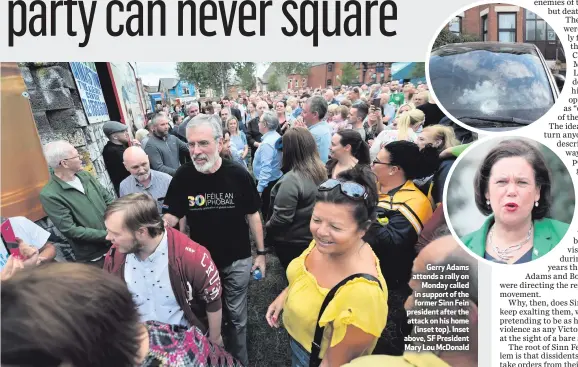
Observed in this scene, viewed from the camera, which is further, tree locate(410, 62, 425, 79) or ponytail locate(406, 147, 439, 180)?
ponytail locate(406, 147, 439, 180)

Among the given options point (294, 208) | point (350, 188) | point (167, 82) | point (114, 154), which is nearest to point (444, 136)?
point (350, 188)

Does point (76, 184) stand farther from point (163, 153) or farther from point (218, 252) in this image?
point (163, 153)

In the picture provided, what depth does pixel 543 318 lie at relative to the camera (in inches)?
55.1

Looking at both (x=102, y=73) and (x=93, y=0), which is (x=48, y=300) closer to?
(x=93, y=0)

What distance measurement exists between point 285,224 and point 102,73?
4.47ft

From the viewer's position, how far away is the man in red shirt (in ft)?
4.21

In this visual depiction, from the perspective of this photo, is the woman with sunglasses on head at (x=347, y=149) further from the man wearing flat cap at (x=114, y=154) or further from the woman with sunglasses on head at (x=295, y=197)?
the man wearing flat cap at (x=114, y=154)

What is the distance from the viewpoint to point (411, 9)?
1.43 meters

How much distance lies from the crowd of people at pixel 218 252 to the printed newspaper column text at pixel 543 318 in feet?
0.99

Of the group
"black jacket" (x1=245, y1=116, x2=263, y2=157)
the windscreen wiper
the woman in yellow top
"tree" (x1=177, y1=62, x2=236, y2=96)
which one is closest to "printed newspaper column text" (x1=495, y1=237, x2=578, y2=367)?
the windscreen wiper

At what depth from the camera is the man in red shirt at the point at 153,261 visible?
50.5 inches

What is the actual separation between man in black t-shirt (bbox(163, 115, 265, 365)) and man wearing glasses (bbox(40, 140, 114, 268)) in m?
0.35

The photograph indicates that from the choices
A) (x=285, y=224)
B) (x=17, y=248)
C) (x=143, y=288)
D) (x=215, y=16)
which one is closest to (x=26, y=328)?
(x=143, y=288)

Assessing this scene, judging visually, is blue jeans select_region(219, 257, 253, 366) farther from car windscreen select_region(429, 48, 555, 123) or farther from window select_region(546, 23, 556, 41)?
window select_region(546, 23, 556, 41)
